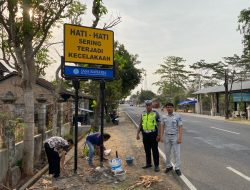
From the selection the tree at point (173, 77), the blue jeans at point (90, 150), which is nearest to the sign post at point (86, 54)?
the blue jeans at point (90, 150)

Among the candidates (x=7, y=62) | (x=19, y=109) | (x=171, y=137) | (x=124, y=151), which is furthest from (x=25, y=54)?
(x=124, y=151)

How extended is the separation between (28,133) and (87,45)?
110 inches

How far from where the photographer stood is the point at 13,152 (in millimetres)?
9453

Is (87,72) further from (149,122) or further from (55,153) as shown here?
(55,153)

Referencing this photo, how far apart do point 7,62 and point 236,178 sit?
700cm

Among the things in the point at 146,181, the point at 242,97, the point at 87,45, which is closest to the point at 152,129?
the point at 146,181

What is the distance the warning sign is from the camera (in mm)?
9500

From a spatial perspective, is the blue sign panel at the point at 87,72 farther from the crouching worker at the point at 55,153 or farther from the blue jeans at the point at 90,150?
the blue jeans at the point at 90,150

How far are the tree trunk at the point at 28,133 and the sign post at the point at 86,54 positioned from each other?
1.19 m

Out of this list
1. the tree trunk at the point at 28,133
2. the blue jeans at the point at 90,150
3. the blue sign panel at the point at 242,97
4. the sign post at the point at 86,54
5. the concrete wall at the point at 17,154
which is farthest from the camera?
the blue sign panel at the point at 242,97

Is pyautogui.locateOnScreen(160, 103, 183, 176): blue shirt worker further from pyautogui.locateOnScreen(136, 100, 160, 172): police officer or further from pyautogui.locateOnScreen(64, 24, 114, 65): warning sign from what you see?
pyautogui.locateOnScreen(64, 24, 114, 65): warning sign

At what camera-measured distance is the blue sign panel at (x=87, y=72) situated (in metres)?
9.49

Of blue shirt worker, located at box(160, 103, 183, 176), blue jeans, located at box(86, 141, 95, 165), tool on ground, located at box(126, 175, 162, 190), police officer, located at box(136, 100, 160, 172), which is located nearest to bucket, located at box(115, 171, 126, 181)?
tool on ground, located at box(126, 175, 162, 190)

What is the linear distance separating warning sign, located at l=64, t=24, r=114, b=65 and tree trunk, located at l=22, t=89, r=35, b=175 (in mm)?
1497
